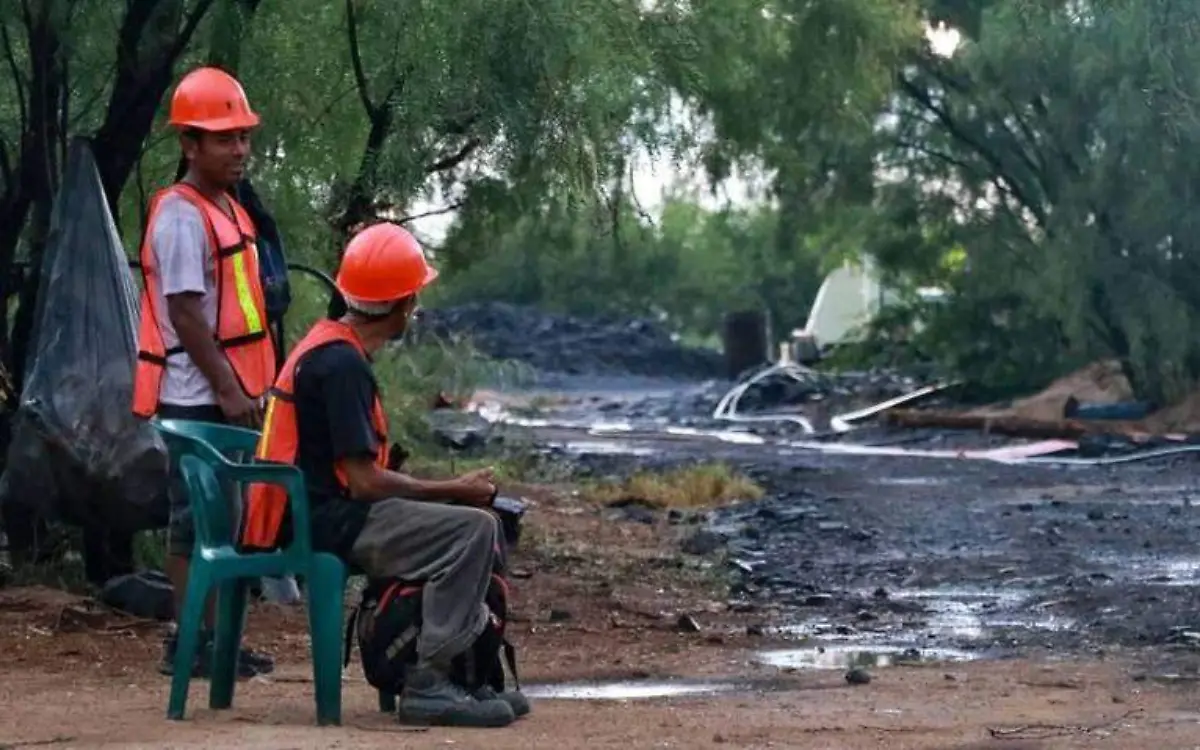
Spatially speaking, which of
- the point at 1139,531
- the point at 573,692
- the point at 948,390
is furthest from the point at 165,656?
the point at 948,390

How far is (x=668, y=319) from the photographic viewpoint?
76.6 m

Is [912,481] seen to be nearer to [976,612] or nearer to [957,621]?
[976,612]

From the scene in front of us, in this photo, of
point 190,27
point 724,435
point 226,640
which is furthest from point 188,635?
point 724,435

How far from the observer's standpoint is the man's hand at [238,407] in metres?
8.05

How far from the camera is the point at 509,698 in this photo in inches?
298

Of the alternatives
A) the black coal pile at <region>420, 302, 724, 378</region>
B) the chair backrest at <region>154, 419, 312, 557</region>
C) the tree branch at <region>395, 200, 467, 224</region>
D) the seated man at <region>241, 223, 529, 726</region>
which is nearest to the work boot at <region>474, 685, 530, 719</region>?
the seated man at <region>241, 223, 529, 726</region>

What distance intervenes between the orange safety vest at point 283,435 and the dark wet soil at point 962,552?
299 centimetres

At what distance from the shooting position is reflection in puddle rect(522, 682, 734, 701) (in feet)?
28.1

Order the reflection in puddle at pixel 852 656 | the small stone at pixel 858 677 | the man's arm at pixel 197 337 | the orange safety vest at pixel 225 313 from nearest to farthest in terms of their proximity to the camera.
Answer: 1. the man's arm at pixel 197 337
2. the orange safety vest at pixel 225 313
3. the small stone at pixel 858 677
4. the reflection in puddle at pixel 852 656

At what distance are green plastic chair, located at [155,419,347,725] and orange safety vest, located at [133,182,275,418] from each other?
35 centimetres

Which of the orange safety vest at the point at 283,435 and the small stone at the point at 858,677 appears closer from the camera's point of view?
the orange safety vest at the point at 283,435

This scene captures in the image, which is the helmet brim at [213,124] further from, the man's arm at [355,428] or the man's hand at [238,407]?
the man's arm at [355,428]

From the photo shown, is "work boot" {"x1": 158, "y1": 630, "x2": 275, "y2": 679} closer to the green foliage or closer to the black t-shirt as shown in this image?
the black t-shirt

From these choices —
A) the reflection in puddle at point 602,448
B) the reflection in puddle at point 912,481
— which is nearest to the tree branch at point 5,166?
the reflection in puddle at point 912,481
